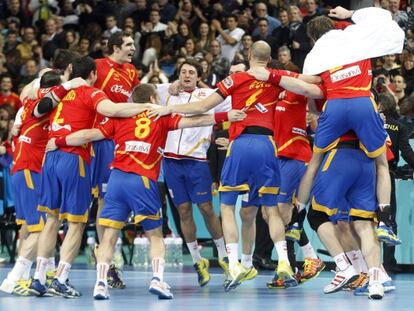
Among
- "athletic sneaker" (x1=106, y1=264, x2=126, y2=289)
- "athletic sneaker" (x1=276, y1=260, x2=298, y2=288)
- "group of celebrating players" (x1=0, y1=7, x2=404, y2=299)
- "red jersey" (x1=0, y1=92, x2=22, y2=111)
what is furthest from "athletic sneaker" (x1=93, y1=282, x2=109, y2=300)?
"red jersey" (x1=0, y1=92, x2=22, y2=111)

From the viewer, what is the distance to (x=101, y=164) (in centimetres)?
1396

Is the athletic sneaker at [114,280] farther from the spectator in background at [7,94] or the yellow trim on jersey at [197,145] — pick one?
the spectator in background at [7,94]

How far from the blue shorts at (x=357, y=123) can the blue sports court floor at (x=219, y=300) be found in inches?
66.4

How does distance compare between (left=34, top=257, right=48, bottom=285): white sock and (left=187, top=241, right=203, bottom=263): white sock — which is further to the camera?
(left=187, top=241, right=203, bottom=263): white sock

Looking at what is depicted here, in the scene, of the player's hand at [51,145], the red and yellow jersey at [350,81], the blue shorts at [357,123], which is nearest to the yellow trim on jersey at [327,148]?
the blue shorts at [357,123]

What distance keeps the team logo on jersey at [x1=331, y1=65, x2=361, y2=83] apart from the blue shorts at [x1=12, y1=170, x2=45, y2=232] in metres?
3.77

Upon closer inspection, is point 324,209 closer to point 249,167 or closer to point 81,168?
point 249,167

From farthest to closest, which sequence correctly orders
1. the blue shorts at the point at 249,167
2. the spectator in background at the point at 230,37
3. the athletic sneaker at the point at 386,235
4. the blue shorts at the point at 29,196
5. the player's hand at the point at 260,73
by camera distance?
the spectator in background at the point at 230,37 → the blue shorts at the point at 29,196 → the blue shorts at the point at 249,167 → the player's hand at the point at 260,73 → the athletic sneaker at the point at 386,235

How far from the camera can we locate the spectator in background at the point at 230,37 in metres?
22.9

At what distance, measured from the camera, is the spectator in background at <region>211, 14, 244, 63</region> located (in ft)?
75.1

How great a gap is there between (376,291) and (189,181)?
3.27m

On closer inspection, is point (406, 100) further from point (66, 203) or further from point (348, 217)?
point (66, 203)

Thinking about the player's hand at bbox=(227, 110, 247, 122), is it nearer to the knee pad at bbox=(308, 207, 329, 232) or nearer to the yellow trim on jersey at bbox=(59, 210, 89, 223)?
the knee pad at bbox=(308, 207, 329, 232)

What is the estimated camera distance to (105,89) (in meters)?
14.1
